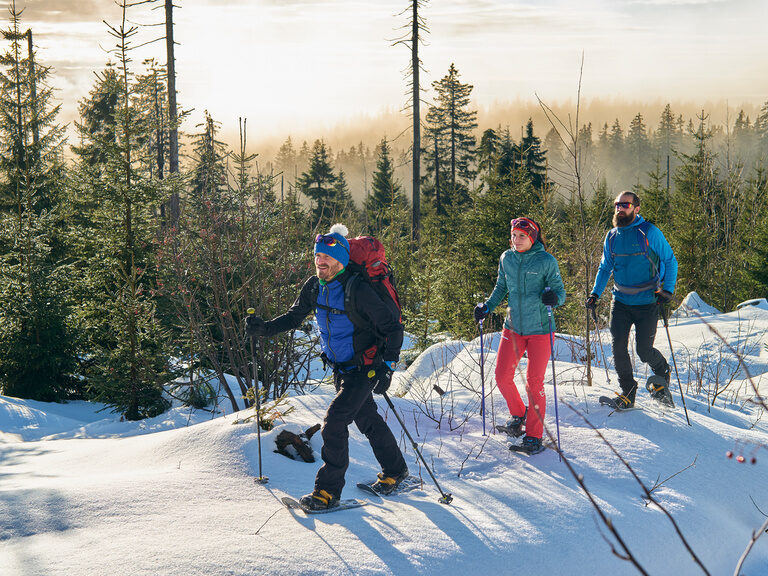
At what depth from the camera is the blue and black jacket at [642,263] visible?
16.8ft

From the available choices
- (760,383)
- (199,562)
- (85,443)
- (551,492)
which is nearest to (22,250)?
(85,443)

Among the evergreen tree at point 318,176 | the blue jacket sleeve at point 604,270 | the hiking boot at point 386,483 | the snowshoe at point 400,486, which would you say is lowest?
the snowshoe at point 400,486

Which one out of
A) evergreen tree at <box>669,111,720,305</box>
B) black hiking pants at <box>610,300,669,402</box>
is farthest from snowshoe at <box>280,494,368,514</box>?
evergreen tree at <box>669,111,720,305</box>

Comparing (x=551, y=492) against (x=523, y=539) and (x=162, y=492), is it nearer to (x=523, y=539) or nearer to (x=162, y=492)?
(x=523, y=539)

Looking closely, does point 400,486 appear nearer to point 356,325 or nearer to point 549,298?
point 356,325

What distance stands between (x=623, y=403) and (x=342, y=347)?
2.95 metres

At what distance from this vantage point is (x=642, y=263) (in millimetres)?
5160

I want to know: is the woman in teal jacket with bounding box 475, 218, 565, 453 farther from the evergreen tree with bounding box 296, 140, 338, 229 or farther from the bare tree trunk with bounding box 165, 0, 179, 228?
the evergreen tree with bounding box 296, 140, 338, 229

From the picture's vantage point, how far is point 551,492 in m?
3.90

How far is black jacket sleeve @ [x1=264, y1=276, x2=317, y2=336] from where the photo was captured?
4062 millimetres

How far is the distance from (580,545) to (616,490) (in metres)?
0.88

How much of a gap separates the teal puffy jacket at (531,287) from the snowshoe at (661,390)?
60.7 inches

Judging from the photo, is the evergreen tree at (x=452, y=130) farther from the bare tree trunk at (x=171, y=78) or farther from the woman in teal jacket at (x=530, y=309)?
the woman in teal jacket at (x=530, y=309)

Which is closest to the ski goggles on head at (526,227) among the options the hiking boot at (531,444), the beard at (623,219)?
the beard at (623,219)
